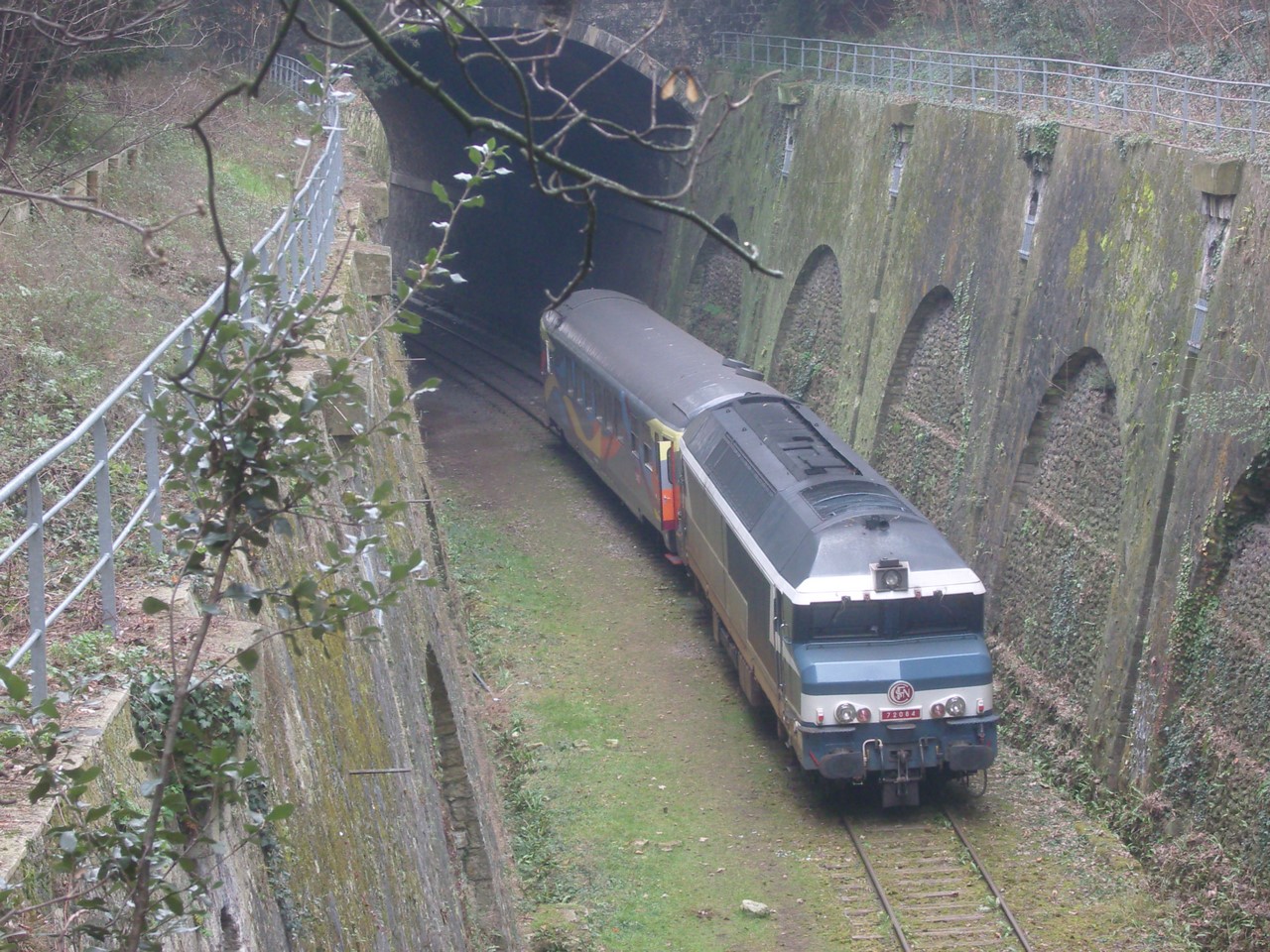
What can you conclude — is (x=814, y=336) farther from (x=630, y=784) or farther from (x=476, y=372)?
(x=630, y=784)

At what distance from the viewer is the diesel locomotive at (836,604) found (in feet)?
39.9

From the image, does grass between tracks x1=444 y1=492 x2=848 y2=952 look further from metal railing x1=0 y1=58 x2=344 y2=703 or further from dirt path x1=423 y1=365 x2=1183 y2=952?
metal railing x1=0 y1=58 x2=344 y2=703

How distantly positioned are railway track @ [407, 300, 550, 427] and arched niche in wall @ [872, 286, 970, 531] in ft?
28.4

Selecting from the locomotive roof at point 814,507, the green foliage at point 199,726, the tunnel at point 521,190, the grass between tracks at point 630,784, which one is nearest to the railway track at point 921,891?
the grass between tracks at point 630,784

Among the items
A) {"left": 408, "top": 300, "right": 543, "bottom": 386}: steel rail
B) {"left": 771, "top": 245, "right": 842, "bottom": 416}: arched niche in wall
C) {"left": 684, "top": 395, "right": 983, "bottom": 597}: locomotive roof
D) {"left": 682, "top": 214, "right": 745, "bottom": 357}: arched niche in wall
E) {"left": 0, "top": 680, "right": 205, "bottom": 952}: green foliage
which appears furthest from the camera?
A: {"left": 408, "top": 300, "right": 543, "bottom": 386}: steel rail

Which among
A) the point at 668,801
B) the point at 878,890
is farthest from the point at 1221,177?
the point at 668,801

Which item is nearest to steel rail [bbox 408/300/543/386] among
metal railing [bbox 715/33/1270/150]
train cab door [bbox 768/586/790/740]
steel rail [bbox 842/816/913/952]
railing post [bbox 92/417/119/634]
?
metal railing [bbox 715/33/1270/150]

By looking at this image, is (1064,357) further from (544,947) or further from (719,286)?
(719,286)

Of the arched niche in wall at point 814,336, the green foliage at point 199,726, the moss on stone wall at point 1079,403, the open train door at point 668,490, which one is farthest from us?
the arched niche in wall at point 814,336

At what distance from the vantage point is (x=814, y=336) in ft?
76.5

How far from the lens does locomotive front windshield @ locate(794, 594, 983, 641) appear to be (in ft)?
40.1

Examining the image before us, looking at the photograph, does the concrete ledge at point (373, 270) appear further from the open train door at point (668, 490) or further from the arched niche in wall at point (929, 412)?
the arched niche in wall at point (929, 412)

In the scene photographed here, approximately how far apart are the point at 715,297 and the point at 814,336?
16.3 ft

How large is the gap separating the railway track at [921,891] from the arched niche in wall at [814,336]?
1061 cm
